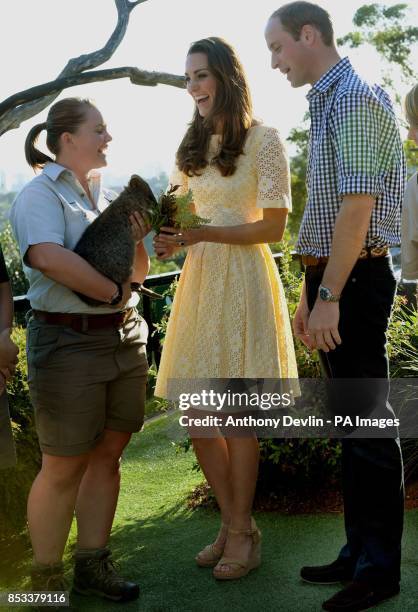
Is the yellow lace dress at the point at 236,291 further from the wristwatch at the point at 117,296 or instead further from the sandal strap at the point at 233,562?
the sandal strap at the point at 233,562

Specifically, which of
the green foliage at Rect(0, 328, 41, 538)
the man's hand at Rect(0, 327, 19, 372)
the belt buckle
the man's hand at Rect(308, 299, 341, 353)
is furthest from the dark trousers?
the green foliage at Rect(0, 328, 41, 538)

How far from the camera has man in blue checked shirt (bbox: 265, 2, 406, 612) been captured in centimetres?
271

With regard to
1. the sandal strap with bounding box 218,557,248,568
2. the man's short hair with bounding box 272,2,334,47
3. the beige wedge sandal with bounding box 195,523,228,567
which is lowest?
the beige wedge sandal with bounding box 195,523,228,567

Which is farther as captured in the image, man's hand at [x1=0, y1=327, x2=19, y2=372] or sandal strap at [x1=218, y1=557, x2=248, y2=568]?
sandal strap at [x1=218, y1=557, x2=248, y2=568]

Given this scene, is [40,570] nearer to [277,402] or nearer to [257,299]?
[277,402]

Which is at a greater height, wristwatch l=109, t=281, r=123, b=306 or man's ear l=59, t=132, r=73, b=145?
man's ear l=59, t=132, r=73, b=145

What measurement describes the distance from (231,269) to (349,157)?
85cm

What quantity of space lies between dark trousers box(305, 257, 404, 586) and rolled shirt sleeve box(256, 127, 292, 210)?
417mm

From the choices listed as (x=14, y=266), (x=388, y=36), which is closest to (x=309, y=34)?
(x=14, y=266)

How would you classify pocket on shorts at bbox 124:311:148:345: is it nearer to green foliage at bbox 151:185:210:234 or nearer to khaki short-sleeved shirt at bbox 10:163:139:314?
khaki short-sleeved shirt at bbox 10:163:139:314

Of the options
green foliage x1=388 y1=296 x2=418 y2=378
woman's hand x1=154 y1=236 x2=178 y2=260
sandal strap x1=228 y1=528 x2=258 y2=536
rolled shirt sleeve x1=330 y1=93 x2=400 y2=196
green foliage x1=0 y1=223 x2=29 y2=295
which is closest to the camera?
rolled shirt sleeve x1=330 y1=93 x2=400 y2=196

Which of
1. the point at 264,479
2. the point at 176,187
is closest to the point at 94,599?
the point at 264,479

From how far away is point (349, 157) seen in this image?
2.69 m

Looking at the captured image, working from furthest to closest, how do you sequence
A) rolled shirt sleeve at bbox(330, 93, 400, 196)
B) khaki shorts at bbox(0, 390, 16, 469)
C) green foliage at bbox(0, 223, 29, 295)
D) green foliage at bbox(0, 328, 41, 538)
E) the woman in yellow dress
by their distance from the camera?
green foliage at bbox(0, 223, 29, 295) < green foliage at bbox(0, 328, 41, 538) < the woman in yellow dress < khaki shorts at bbox(0, 390, 16, 469) < rolled shirt sleeve at bbox(330, 93, 400, 196)
